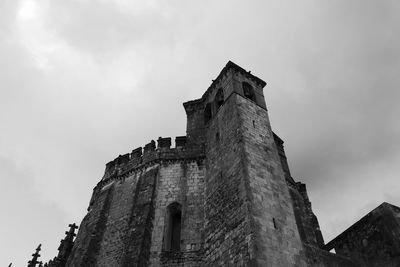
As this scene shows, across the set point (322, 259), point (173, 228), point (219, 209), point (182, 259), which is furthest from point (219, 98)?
point (322, 259)

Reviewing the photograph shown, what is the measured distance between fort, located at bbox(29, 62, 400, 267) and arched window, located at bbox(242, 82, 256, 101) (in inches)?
1.9

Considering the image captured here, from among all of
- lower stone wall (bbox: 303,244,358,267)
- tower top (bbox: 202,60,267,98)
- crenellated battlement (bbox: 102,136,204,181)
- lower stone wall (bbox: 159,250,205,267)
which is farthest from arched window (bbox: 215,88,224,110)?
lower stone wall (bbox: 303,244,358,267)

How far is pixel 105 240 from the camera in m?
13.0

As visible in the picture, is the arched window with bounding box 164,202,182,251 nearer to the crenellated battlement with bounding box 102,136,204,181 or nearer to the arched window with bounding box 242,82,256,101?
the crenellated battlement with bounding box 102,136,204,181

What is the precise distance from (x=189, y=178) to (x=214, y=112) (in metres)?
3.23

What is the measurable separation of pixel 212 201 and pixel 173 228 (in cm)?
189

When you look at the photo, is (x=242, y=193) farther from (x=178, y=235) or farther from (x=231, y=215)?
(x=178, y=235)

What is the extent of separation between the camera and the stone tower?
10.0 meters

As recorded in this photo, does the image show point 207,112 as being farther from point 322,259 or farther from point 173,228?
point 322,259

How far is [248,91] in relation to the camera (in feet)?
50.4

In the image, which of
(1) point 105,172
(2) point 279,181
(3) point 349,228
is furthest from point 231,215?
(1) point 105,172

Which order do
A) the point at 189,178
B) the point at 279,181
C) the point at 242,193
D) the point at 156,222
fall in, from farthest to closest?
the point at 189,178 → the point at 156,222 → the point at 279,181 → the point at 242,193

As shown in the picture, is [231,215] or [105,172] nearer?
[231,215]

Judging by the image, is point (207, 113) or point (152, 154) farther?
A: point (207, 113)
